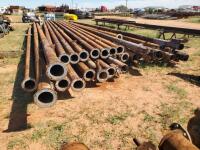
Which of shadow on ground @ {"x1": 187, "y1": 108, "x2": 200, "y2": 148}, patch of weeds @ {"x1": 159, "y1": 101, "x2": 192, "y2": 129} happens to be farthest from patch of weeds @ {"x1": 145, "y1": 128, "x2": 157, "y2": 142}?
shadow on ground @ {"x1": 187, "y1": 108, "x2": 200, "y2": 148}

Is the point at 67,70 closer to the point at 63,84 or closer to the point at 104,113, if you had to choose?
the point at 63,84

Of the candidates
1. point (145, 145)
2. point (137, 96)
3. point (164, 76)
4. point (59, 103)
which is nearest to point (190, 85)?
point (164, 76)

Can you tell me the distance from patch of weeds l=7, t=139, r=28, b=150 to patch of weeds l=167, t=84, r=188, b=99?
551 centimetres

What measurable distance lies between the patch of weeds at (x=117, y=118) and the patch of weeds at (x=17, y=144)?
242 cm

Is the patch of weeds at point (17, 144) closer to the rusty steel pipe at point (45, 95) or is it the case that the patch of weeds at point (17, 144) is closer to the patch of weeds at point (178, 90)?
the rusty steel pipe at point (45, 95)

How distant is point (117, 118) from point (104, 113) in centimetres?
52

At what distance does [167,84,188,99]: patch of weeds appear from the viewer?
9.27m

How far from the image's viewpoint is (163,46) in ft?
44.8

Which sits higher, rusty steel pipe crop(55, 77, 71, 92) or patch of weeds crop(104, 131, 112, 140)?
rusty steel pipe crop(55, 77, 71, 92)

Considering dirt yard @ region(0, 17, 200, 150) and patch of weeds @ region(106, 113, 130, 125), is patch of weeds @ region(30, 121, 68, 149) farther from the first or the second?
patch of weeds @ region(106, 113, 130, 125)

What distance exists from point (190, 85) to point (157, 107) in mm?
2704

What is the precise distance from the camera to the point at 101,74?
10.3 meters

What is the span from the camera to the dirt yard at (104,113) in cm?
658

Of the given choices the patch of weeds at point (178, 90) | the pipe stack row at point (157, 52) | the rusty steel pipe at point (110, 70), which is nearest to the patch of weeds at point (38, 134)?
the rusty steel pipe at point (110, 70)
